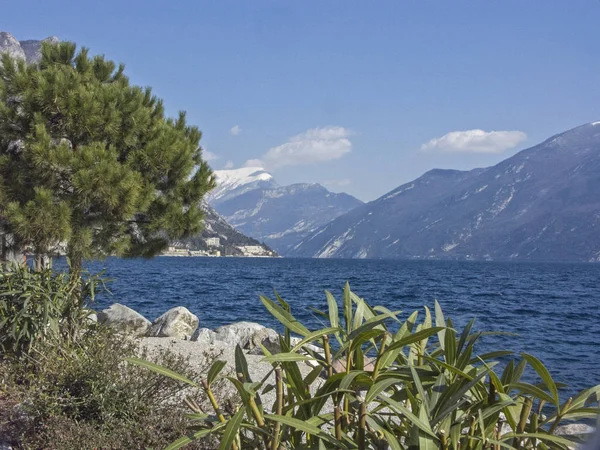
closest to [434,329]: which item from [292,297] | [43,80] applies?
[43,80]

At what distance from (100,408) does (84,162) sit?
7.19 m

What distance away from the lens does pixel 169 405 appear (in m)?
5.47

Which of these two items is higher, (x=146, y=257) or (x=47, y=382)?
(x=146, y=257)

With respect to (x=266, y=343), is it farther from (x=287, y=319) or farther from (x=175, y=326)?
(x=287, y=319)

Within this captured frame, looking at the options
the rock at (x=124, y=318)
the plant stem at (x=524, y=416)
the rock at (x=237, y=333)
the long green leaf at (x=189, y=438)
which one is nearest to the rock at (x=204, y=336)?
the rock at (x=237, y=333)

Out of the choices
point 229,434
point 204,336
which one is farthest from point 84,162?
point 229,434

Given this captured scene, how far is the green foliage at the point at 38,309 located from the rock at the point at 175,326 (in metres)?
7.77

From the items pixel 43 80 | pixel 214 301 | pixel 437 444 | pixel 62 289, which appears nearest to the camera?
pixel 437 444

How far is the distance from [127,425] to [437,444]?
11.2 feet

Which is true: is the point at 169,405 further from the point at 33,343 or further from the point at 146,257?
the point at 146,257

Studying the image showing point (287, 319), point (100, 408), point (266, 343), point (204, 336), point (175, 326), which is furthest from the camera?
point (175, 326)

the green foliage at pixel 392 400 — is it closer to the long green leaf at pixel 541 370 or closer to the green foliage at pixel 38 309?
the long green leaf at pixel 541 370

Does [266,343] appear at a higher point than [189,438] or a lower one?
lower

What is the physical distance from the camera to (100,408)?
5.04 m
